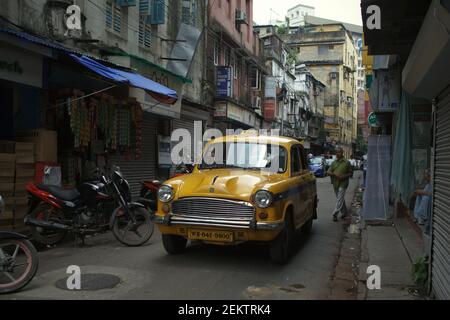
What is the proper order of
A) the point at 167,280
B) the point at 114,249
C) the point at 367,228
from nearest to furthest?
the point at 167,280
the point at 114,249
the point at 367,228

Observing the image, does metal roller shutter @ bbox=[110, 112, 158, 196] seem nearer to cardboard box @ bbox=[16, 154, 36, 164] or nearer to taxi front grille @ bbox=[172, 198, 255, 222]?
cardboard box @ bbox=[16, 154, 36, 164]

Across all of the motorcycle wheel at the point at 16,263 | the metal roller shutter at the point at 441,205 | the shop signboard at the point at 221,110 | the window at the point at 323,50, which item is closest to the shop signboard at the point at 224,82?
the shop signboard at the point at 221,110

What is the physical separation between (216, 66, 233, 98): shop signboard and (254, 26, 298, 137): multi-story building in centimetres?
1070

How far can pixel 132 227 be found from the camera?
8.25 meters

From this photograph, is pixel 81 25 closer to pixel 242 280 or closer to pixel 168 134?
pixel 168 134

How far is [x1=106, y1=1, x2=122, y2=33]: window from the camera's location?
13.0 m

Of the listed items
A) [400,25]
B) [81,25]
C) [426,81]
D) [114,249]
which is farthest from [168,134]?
[426,81]

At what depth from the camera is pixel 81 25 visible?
37.5ft

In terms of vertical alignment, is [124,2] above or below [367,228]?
above

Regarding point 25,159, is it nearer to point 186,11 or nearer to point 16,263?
point 16,263

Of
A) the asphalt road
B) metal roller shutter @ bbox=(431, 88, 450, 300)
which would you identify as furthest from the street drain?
metal roller shutter @ bbox=(431, 88, 450, 300)

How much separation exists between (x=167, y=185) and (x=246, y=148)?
1687 mm

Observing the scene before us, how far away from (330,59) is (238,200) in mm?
59701

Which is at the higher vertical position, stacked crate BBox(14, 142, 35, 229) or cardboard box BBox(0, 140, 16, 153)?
cardboard box BBox(0, 140, 16, 153)
